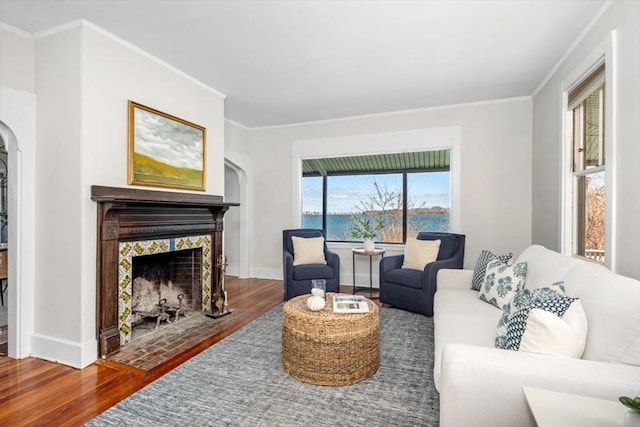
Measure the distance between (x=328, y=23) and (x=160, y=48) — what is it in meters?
1.52

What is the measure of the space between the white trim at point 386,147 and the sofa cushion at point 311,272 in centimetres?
121

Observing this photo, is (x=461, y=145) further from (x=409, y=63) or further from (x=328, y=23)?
(x=328, y=23)

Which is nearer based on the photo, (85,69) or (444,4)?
(444,4)

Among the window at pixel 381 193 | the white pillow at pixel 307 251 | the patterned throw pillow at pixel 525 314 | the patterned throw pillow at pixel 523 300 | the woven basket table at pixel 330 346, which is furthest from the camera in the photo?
the window at pixel 381 193

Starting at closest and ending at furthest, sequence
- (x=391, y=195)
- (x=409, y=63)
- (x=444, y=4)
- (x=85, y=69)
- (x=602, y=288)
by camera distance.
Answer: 1. (x=602, y=288)
2. (x=444, y=4)
3. (x=85, y=69)
4. (x=409, y=63)
5. (x=391, y=195)

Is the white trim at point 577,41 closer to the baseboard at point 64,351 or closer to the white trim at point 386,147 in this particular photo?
the white trim at point 386,147

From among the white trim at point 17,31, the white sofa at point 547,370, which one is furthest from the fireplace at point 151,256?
the white sofa at point 547,370

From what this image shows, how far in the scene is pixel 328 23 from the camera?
2553mm

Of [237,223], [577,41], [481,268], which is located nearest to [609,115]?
[577,41]

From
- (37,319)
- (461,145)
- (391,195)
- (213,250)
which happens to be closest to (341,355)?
(213,250)

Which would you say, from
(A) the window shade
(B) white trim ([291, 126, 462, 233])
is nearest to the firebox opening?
(B) white trim ([291, 126, 462, 233])

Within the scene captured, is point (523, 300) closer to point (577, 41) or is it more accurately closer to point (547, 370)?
point (547, 370)

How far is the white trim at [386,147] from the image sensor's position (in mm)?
4496

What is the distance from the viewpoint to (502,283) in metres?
2.54
